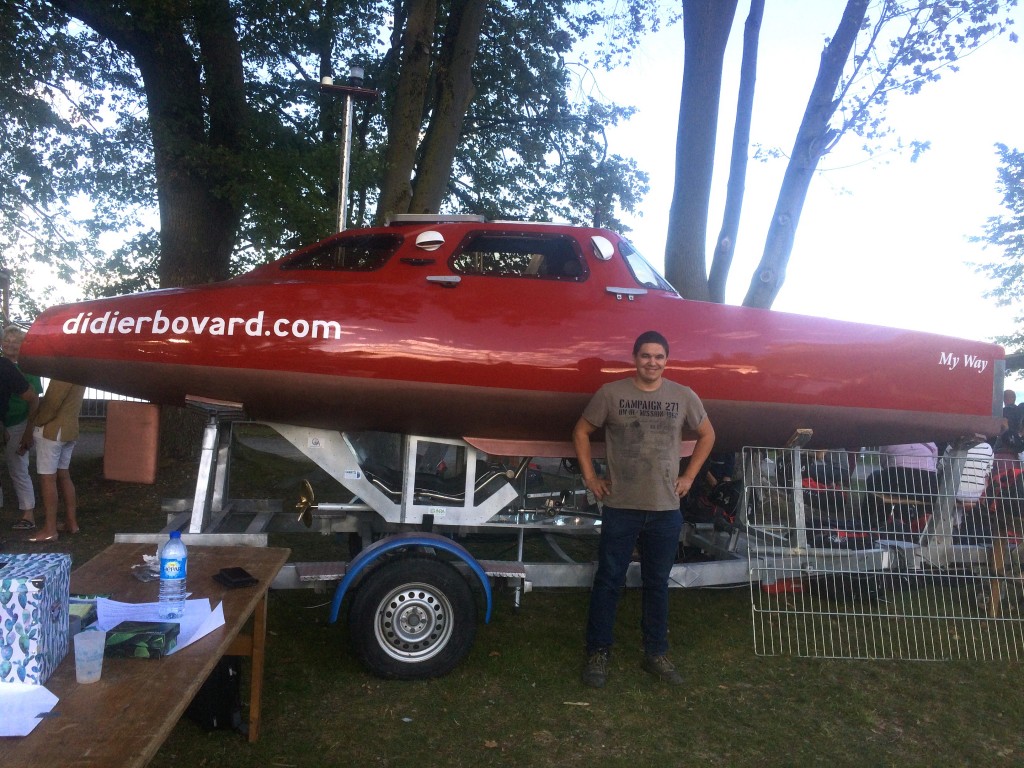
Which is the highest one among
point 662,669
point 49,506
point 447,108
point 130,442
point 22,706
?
point 447,108

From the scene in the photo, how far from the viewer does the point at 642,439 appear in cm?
421

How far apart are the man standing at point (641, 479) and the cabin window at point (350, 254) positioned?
1643mm

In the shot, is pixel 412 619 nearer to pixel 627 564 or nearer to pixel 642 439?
pixel 627 564

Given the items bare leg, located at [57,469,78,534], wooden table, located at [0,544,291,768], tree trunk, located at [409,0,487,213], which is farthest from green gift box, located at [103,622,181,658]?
tree trunk, located at [409,0,487,213]

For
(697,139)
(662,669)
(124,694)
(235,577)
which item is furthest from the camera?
(697,139)

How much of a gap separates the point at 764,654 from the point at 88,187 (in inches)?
463

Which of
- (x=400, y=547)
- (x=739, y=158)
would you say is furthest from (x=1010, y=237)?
(x=400, y=547)

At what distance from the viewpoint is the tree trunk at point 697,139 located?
9477mm

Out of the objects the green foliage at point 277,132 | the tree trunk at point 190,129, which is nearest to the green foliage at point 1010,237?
the green foliage at point 277,132

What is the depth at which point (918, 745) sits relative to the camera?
12.2 ft

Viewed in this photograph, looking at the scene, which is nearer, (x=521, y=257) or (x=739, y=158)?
(x=521, y=257)

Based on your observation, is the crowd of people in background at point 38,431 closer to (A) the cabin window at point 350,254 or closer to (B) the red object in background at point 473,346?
(B) the red object in background at point 473,346

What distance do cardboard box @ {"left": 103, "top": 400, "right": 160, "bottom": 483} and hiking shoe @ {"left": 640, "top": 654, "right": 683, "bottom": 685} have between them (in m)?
3.02

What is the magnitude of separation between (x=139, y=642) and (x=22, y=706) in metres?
0.39
